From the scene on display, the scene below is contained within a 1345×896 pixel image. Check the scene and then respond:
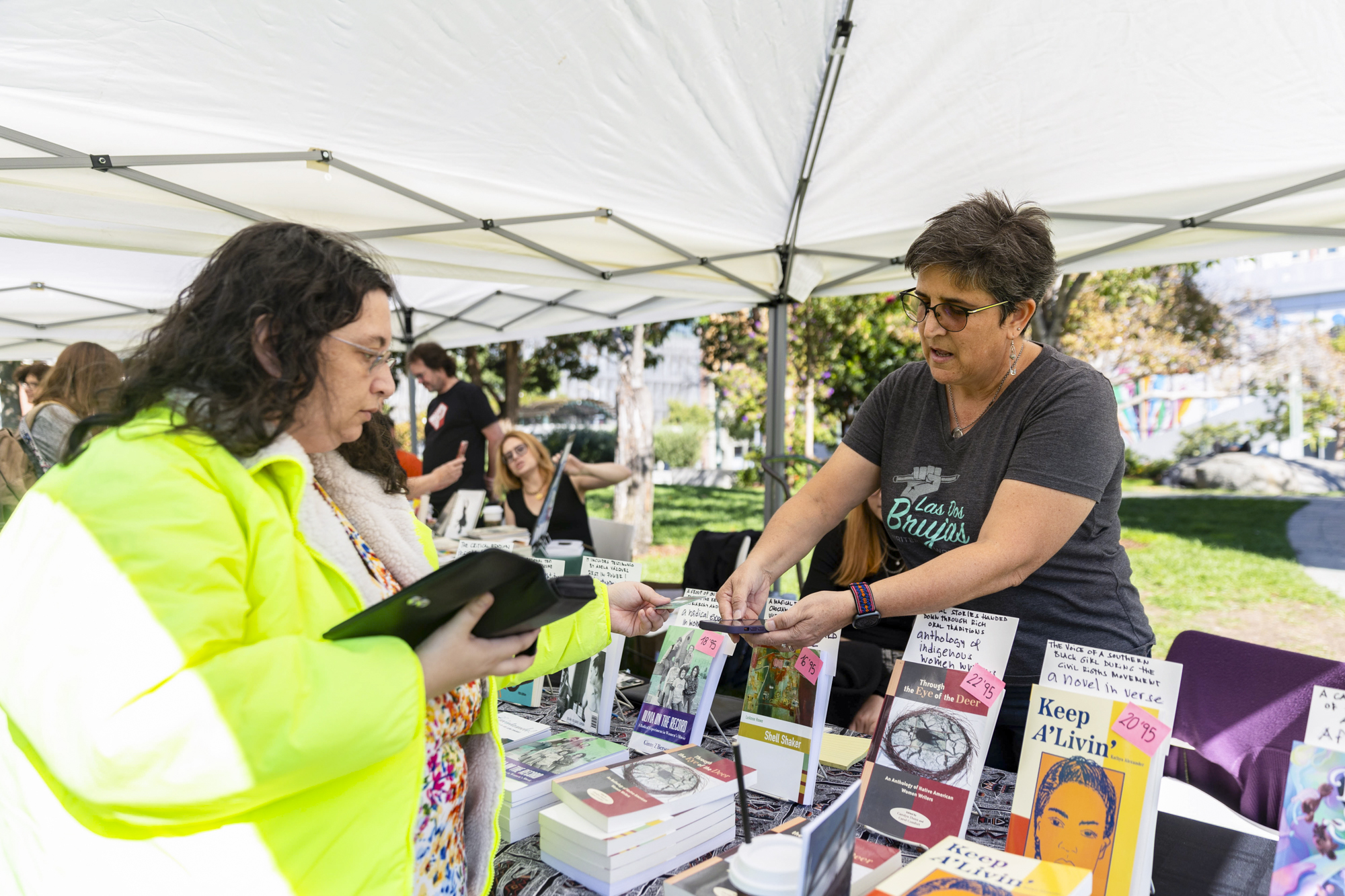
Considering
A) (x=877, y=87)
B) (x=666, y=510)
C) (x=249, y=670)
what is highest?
(x=877, y=87)

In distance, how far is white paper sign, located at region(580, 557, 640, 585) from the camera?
1.93 m

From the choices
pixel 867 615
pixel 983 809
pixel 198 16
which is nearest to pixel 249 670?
pixel 867 615

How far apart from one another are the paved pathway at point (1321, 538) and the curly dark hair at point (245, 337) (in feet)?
30.1

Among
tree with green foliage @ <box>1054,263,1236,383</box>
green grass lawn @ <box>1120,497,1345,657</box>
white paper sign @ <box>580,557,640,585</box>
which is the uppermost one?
tree with green foliage @ <box>1054,263,1236,383</box>

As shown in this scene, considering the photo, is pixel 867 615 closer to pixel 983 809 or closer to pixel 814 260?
pixel 983 809

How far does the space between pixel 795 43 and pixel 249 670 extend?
2509 millimetres

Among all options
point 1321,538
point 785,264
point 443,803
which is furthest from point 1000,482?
point 1321,538

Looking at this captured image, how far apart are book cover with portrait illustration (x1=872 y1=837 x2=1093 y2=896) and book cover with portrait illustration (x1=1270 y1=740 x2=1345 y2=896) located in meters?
0.24

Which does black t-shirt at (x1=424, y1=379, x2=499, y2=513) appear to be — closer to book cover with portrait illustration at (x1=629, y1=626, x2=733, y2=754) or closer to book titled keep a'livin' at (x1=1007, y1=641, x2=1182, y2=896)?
book cover with portrait illustration at (x1=629, y1=626, x2=733, y2=754)

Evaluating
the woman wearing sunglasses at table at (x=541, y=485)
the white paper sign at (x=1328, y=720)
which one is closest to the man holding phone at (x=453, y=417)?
the woman wearing sunglasses at table at (x=541, y=485)

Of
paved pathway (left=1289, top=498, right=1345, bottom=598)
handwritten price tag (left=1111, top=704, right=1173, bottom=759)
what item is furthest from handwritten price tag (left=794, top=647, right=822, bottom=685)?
paved pathway (left=1289, top=498, right=1345, bottom=598)

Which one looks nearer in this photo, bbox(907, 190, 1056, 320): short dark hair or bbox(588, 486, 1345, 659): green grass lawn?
bbox(907, 190, 1056, 320): short dark hair

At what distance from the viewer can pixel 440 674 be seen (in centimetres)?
91

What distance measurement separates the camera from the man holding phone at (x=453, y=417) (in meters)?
5.15
